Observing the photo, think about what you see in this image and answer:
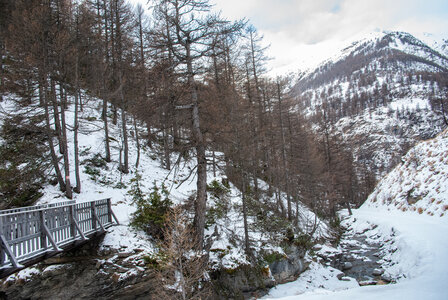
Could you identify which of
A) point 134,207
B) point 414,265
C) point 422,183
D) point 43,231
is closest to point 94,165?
point 134,207

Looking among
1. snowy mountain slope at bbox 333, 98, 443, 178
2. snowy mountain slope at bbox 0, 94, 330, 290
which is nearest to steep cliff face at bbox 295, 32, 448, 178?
snowy mountain slope at bbox 333, 98, 443, 178

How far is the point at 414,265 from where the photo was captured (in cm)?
1039

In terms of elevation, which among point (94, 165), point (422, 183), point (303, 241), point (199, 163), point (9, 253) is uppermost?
point (94, 165)

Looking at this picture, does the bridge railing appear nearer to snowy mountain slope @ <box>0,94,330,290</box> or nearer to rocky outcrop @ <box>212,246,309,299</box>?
snowy mountain slope @ <box>0,94,330,290</box>

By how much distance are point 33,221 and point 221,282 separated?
265 inches

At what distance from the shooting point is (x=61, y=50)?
1138 centimetres

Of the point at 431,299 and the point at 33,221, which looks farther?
the point at 33,221

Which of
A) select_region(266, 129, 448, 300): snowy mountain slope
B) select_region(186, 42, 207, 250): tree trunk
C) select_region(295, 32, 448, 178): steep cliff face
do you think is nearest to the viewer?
select_region(266, 129, 448, 300): snowy mountain slope

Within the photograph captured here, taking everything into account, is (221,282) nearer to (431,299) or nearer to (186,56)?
(431,299)

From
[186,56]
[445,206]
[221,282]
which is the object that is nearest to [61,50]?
[186,56]

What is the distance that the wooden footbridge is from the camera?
5.21 metres

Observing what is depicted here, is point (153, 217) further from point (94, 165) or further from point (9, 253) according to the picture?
point (94, 165)

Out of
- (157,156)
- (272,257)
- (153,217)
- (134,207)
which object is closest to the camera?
(153,217)

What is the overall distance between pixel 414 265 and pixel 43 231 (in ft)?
47.2
